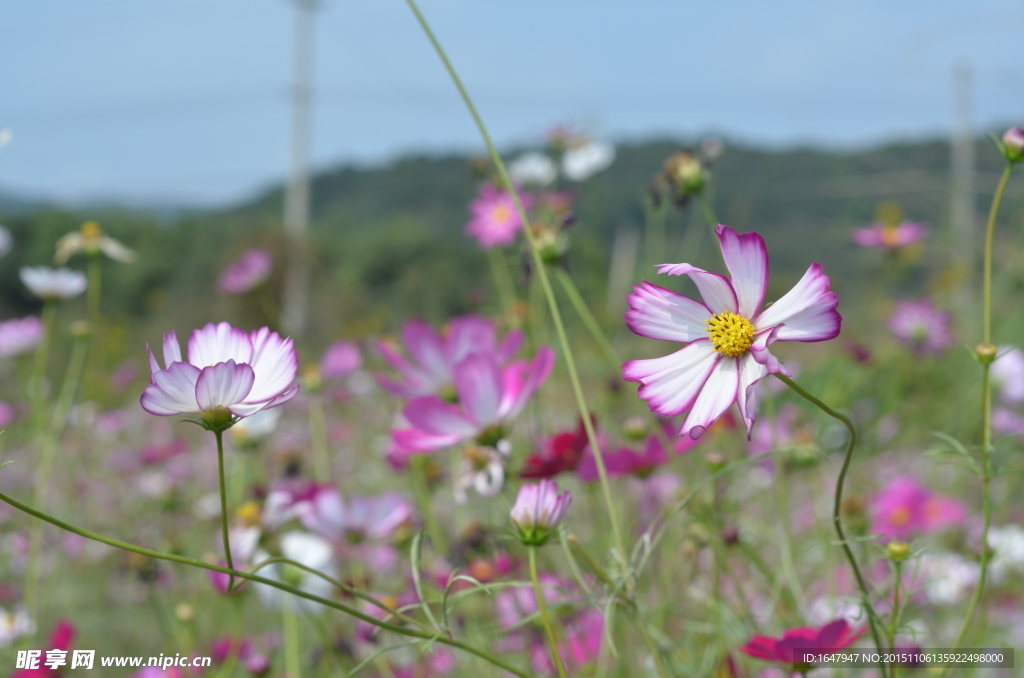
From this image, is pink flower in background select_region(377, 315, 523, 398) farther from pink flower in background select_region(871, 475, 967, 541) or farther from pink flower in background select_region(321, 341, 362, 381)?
pink flower in background select_region(871, 475, 967, 541)

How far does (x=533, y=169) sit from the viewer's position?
1.33 metres

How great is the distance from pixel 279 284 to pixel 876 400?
556 cm

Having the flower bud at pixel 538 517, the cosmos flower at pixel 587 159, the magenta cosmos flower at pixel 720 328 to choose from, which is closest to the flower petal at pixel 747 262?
the magenta cosmos flower at pixel 720 328

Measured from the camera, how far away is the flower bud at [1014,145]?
0.41 metres

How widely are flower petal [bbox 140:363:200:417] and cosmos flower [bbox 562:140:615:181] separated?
90cm

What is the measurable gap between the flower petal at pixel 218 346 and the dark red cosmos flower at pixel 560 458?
20cm

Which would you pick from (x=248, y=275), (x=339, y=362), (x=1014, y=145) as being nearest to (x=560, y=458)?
(x=1014, y=145)

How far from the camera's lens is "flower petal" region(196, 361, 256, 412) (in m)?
0.31

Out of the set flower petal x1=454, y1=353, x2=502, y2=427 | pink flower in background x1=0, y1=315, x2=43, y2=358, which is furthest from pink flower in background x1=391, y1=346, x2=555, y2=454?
pink flower in background x1=0, y1=315, x2=43, y2=358

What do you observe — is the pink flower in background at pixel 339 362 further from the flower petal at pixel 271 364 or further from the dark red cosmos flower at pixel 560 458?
the flower petal at pixel 271 364

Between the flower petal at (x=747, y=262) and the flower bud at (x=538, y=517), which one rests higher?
the flower petal at (x=747, y=262)

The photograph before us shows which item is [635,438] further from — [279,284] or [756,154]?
[756,154]

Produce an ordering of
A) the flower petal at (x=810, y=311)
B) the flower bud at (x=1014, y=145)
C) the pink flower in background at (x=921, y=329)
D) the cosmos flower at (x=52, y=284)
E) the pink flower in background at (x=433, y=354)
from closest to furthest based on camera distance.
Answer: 1. the flower petal at (x=810, y=311)
2. the flower bud at (x=1014, y=145)
3. the pink flower in background at (x=433, y=354)
4. the cosmos flower at (x=52, y=284)
5. the pink flower in background at (x=921, y=329)

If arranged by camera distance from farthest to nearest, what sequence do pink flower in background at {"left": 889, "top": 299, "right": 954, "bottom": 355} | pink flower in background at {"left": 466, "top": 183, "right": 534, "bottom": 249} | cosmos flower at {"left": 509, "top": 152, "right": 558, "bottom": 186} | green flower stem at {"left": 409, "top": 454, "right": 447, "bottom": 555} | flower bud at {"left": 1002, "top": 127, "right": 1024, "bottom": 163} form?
cosmos flower at {"left": 509, "top": 152, "right": 558, "bottom": 186} < pink flower in background at {"left": 889, "top": 299, "right": 954, "bottom": 355} < pink flower in background at {"left": 466, "top": 183, "right": 534, "bottom": 249} < green flower stem at {"left": 409, "top": 454, "right": 447, "bottom": 555} < flower bud at {"left": 1002, "top": 127, "right": 1024, "bottom": 163}
